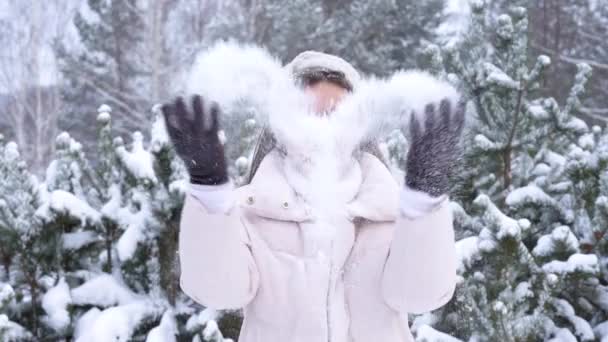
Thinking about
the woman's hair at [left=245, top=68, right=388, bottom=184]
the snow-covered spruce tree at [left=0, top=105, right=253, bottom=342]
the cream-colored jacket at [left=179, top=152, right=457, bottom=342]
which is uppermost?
the woman's hair at [left=245, top=68, right=388, bottom=184]

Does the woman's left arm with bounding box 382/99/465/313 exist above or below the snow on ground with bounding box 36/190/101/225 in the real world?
above

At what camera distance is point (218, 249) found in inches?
54.3

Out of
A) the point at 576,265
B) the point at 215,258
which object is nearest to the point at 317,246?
the point at 215,258

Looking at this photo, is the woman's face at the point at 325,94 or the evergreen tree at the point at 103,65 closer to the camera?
the woman's face at the point at 325,94

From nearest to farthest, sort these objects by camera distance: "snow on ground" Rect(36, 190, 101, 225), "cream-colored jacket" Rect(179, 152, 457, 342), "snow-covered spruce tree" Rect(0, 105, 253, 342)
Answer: "cream-colored jacket" Rect(179, 152, 457, 342) < "snow-covered spruce tree" Rect(0, 105, 253, 342) < "snow on ground" Rect(36, 190, 101, 225)

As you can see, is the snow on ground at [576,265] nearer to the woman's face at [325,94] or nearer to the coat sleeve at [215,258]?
the woman's face at [325,94]

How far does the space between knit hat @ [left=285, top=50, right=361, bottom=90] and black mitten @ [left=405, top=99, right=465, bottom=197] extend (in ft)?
1.32

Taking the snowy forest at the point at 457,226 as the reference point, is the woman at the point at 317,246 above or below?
above

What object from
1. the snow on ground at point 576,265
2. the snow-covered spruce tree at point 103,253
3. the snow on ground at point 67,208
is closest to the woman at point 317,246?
the snow-covered spruce tree at point 103,253

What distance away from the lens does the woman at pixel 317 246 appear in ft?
4.46

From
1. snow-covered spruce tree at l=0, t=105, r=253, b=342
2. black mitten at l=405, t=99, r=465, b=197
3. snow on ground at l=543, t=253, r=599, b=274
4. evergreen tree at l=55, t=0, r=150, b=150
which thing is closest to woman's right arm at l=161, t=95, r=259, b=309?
black mitten at l=405, t=99, r=465, b=197

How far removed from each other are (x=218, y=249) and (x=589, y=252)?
2.86m

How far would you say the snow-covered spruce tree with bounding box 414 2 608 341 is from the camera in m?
3.03

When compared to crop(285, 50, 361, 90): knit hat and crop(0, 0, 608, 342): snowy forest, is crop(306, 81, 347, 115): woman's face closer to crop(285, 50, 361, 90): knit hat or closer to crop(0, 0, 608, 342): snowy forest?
crop(285, 50, 361, 90): knit hat
